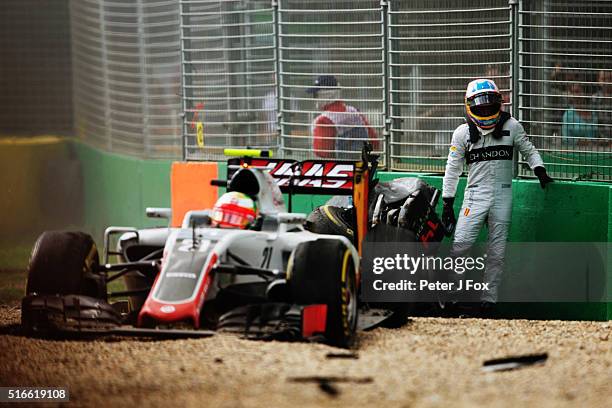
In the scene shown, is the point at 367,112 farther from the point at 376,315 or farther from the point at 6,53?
the point at 6,53

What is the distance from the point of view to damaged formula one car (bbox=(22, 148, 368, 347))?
9008mm

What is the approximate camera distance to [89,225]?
62.2ft

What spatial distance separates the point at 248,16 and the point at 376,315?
578 cm

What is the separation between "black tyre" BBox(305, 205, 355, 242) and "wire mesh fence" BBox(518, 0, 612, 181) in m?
2.04

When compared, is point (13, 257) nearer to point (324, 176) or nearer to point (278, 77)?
point (278, 77)

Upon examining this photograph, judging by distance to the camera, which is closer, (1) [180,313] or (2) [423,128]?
(1) [180,313]

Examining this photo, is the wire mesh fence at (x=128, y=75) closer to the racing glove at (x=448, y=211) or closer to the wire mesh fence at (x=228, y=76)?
the wire mesh fence at (x=228, y=76)

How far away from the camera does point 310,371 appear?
7828mm

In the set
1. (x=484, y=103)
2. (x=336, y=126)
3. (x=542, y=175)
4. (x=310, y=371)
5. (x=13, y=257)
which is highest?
(x=484, y=103)

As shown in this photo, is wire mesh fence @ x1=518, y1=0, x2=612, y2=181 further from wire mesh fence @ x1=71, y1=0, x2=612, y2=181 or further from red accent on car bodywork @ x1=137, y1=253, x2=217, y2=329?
red accent on car bodywork @ x1=137, y1=253, x2=217, y2=329

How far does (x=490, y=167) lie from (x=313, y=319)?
12.0 feet

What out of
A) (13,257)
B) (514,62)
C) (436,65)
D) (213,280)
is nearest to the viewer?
→ (213,280)

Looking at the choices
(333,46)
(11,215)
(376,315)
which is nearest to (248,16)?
(333,46)

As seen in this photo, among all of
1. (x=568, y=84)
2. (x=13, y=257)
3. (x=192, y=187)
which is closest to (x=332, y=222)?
(x=568, y=84)
